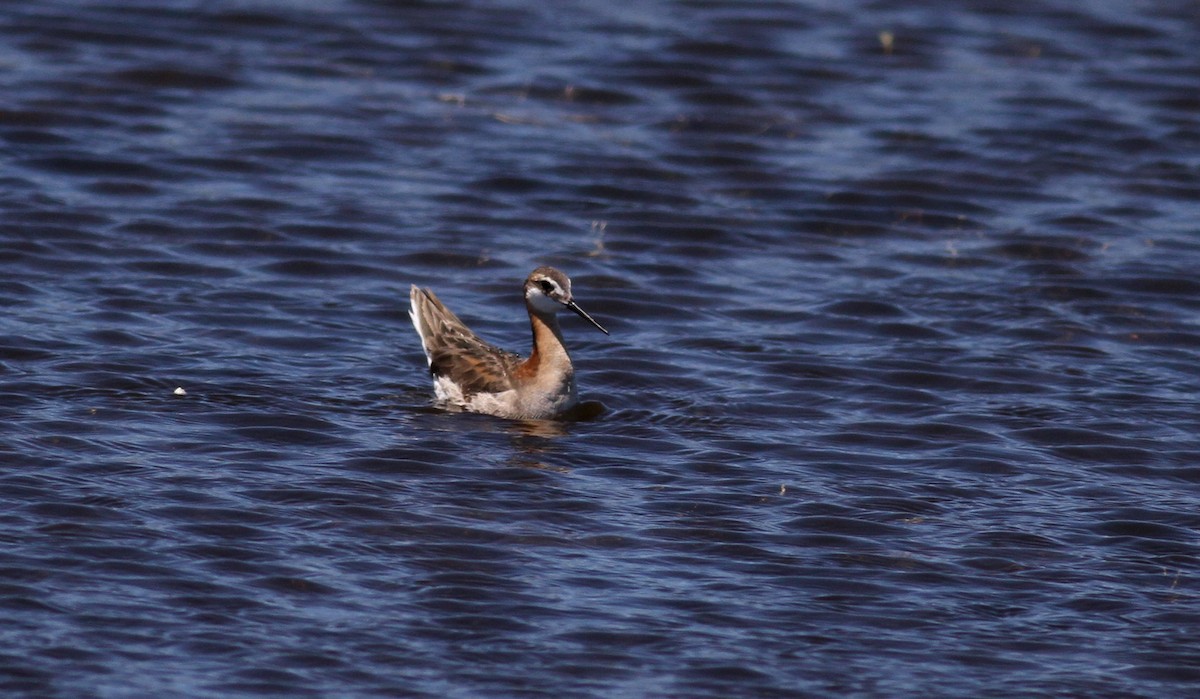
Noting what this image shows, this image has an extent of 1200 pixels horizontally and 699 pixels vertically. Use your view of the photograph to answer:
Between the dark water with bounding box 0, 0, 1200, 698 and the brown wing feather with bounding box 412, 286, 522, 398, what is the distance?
1.07ft

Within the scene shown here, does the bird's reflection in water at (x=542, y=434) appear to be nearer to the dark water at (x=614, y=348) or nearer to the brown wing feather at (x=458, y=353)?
the dark water at (x=614, y=348)

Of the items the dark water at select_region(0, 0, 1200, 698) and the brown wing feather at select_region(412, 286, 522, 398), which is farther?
the brown wing feather at select_region(412, 286, 522, 398)

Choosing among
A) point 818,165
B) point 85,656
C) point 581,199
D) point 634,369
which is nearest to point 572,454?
point 634,369

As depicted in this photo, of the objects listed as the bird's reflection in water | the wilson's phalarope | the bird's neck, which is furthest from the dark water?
the bird's neck

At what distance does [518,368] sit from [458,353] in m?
0.44

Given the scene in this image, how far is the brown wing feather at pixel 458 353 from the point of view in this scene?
13.0 meters

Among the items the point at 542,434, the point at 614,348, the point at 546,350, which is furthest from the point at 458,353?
the point at 614,348

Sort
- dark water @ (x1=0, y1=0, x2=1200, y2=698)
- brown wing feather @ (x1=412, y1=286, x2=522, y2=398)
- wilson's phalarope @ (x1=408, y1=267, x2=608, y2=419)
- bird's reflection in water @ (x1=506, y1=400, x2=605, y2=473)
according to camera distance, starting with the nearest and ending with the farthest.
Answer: dark water @ (x1=0, y1=0, x2=1200, y2=698) < bird's reflection in water @ (x1=506, y1=400, x2=605, y2=473) < wilson's phalarope @ (x1=408, y1=267, x2=608, y2=419) < brown wing feather @ (x1=412, y1=286, x2=522, y2=398)

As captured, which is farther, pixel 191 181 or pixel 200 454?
pixel 191 181

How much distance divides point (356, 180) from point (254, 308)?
3365 millimetres

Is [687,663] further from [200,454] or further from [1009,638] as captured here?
[200,454]

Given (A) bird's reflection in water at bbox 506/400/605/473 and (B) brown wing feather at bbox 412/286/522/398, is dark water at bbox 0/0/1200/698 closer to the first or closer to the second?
(A) bird's reflection in water at bbox 506/400/605/473

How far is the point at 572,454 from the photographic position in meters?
12.0

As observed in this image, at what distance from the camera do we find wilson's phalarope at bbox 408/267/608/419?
12938mm
